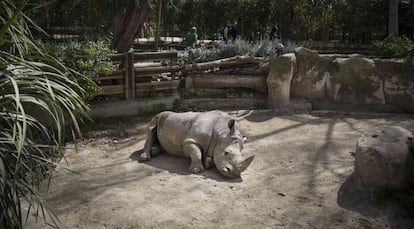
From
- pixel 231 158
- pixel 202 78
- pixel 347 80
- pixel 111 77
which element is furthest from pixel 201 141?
pixel 347 80

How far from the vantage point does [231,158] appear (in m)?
5.02

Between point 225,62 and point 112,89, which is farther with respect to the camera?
point 225,62

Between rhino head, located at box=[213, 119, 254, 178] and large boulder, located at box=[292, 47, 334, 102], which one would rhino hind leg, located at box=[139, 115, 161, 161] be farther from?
large boulder, located at box=[292, 47, 334, 102]

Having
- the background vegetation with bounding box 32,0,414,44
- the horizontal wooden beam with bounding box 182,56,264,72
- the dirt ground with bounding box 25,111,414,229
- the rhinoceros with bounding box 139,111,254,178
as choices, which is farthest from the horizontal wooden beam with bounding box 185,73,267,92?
the background vegetation with bounding box 32,0,414,44

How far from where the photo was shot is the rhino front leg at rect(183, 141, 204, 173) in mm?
5215

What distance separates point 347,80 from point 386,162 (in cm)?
360

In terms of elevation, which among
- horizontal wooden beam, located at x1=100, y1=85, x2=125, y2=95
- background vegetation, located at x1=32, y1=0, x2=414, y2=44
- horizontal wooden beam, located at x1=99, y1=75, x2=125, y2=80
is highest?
background vegetation, located at x1=32, y1=0, x2=414, y2=44

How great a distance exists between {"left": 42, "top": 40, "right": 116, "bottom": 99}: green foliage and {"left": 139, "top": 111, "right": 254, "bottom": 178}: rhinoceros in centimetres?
118

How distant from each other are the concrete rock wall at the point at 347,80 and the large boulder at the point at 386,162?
318 centimetres

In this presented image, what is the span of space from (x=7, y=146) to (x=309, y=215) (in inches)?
104

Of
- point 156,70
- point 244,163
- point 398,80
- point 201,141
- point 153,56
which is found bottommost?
point 244,163

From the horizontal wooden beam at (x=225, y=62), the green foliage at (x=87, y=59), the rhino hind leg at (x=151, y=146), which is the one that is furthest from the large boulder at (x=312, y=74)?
the green foliage at (x=87, y=59)

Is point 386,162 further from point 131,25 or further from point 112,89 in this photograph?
point 131,25

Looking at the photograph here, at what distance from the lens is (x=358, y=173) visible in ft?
15.1
